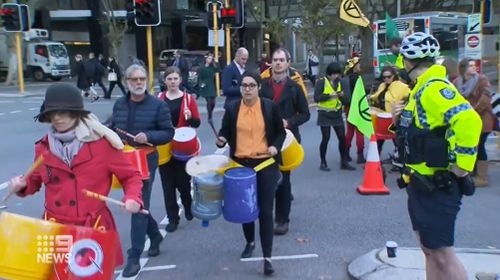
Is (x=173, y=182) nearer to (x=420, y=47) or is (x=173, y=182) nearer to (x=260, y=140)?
(x=260, y=140)

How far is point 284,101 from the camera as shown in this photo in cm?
627

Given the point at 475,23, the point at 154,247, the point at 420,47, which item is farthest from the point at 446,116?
the point at 475,23

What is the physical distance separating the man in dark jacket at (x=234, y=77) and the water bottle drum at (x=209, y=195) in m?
3.09

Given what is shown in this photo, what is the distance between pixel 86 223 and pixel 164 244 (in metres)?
2.71

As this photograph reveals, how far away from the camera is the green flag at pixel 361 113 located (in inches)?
324

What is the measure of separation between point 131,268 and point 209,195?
3.07 ft

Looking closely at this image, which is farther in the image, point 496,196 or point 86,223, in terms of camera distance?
point 496,196

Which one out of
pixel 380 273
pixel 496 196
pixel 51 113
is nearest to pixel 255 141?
pixel 380 273

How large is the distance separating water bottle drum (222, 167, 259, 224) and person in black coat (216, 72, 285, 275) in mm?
194

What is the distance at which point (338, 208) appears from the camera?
23.5 ft

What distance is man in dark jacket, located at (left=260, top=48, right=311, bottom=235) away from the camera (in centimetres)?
621

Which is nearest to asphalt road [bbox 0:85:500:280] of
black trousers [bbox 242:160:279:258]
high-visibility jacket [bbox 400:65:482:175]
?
black trousers [bbox 242:160:279:258]

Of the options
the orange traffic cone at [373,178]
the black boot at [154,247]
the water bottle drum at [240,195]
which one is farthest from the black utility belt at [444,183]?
the orange traffic cone at [373,178]

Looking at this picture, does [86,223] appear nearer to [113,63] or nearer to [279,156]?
[279,156]
